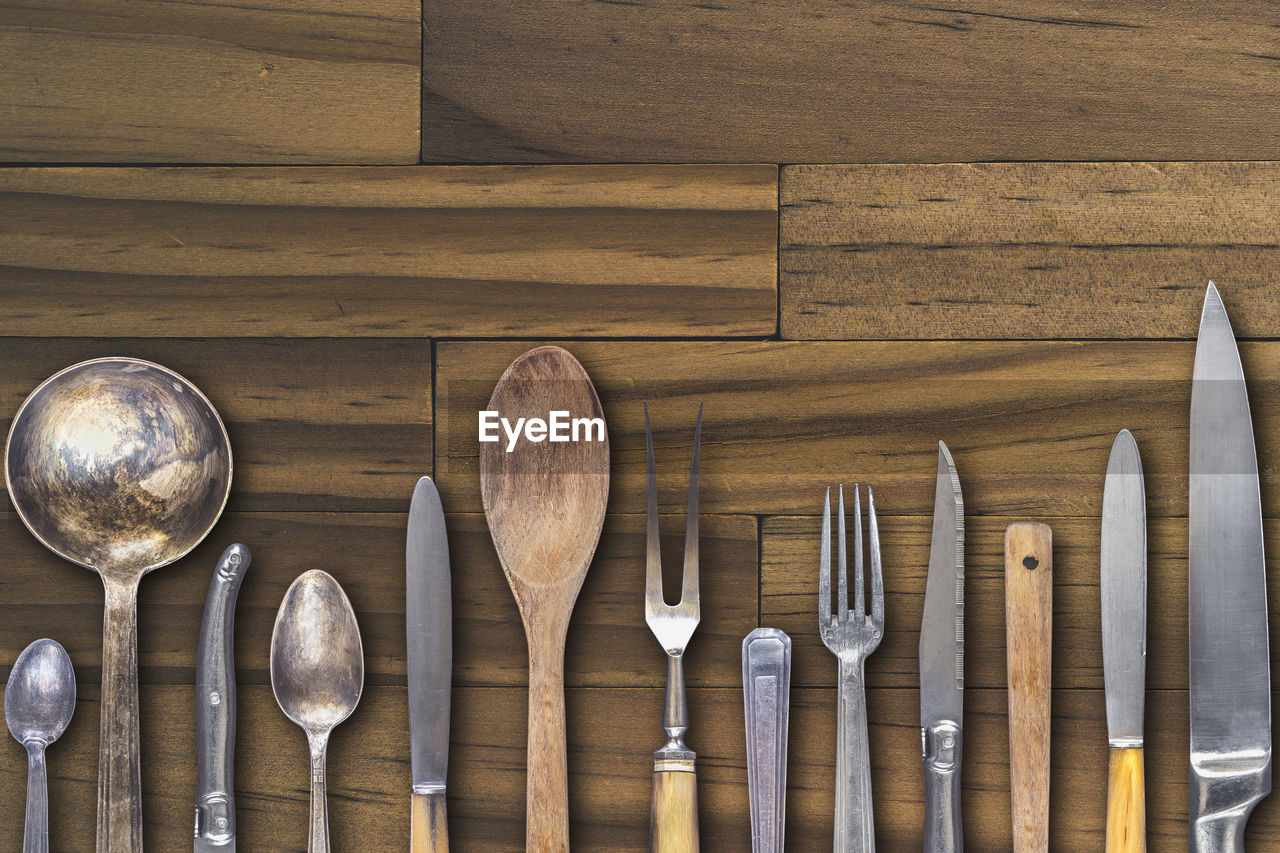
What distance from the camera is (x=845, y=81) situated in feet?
2.39

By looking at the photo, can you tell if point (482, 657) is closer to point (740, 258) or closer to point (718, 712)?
point (718, 712)

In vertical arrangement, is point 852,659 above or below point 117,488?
below

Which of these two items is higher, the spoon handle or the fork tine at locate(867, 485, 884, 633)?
the fork tine at locate(867, 485, 884, 633)

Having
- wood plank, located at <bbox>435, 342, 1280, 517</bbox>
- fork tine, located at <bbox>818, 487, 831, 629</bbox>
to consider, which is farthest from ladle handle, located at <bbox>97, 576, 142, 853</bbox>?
fork tine, located at <bbox>818, 487, 831, 629</bbox>

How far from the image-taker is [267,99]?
2.43 ft

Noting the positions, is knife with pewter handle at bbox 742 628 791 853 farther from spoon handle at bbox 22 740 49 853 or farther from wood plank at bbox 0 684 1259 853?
spoon handle at bbox 22 740 49 853

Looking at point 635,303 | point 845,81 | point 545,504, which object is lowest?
point 545,504

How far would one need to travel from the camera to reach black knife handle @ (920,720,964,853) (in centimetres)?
67

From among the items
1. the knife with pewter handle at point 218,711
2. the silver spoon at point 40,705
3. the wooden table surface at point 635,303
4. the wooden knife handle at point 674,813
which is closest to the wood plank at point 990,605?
the wooden table surface at point 635,303

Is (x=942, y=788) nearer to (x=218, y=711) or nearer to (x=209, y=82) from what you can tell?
(x=218, y=711)

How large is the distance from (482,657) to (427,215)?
33 cm

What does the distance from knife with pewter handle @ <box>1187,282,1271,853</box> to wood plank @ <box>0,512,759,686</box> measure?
1.03 ft

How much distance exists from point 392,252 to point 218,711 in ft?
1.16

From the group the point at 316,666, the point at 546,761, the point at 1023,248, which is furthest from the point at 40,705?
the point at 1023,248
